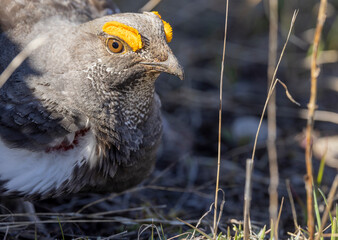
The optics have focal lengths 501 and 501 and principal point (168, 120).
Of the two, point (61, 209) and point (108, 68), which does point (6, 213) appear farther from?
point (108, 68)

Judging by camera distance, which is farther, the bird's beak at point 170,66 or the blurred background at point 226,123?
the blurred background at point 226,123

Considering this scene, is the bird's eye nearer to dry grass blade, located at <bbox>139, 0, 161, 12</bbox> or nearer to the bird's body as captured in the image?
the bird's body

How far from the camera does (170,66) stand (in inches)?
101

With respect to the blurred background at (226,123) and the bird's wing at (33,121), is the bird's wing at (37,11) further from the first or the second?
the blurred background at (226,123)

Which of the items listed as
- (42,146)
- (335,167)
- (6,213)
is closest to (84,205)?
(6,213)

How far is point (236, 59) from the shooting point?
4977 mm

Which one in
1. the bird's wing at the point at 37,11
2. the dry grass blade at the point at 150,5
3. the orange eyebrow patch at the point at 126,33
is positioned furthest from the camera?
the dry grass blade at the point at 150,5

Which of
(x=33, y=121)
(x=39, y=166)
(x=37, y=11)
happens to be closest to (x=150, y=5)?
(x=37, y=11)

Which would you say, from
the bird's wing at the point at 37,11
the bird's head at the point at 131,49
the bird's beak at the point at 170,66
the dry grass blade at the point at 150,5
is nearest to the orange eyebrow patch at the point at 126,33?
the bird's head at the point at 131,49

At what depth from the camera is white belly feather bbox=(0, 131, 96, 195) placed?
266cm

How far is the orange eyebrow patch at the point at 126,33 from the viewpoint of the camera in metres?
2.55

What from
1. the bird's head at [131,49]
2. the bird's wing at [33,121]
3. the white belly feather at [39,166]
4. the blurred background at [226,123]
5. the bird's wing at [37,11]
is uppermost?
the bird's wing at [37,11]

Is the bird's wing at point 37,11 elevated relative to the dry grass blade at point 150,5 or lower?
elevated

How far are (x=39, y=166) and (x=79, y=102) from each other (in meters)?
0.41
